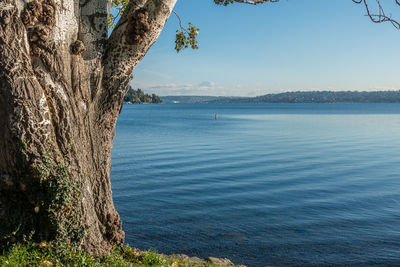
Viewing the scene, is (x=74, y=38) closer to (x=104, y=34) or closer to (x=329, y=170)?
(x=104, y=34)

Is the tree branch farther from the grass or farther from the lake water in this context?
the lake water

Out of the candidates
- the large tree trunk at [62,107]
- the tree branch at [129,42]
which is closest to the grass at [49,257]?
the large tree trunk at [62,107]

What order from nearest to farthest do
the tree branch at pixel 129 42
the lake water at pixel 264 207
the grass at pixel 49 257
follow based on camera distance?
the grass at pixel 49 257 < the tree branch at pixel 129 42 < the lake water at pixel 264 207

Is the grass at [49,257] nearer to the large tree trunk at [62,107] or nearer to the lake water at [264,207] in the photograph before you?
the large tree trunk at [62,107]

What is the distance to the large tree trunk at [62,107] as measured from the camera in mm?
4785

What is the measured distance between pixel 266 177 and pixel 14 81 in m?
16.4

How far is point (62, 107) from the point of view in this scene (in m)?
5.20

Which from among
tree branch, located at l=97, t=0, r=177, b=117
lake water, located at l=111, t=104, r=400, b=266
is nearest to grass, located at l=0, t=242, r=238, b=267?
tree branch, located at l=97, t=0, r=177, b=117

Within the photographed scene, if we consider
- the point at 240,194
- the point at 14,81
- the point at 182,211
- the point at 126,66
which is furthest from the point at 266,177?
the point at 14,81

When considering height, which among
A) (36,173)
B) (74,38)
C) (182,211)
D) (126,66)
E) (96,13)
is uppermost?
(96,13)

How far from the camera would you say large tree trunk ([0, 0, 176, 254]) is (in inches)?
188

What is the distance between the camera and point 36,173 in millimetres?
4891

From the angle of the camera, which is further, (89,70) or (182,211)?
(182,211)

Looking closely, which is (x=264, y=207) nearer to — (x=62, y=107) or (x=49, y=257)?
(x=49, y=257)
